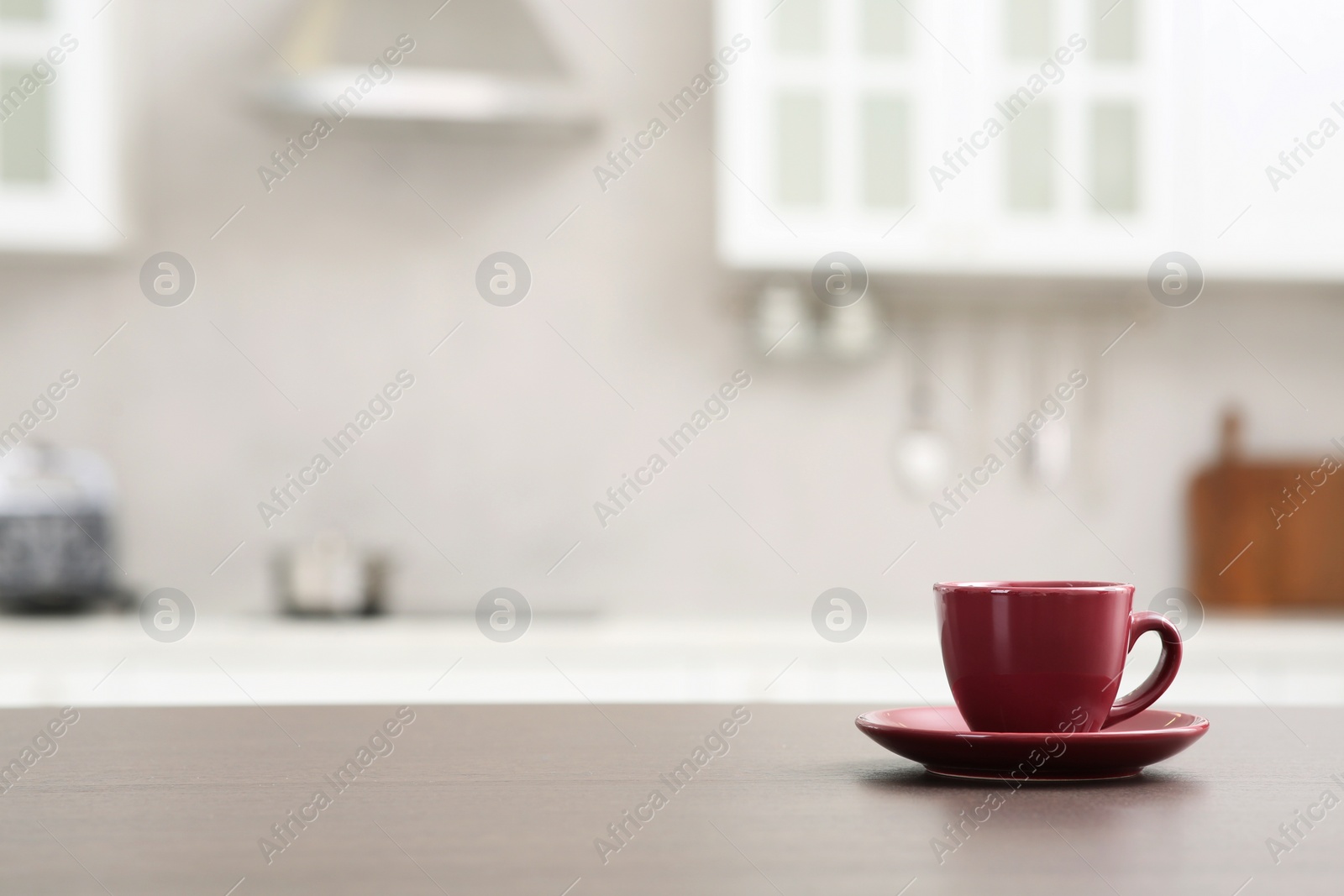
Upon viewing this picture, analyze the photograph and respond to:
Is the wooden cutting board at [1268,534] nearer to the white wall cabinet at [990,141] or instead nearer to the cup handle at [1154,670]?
the white wall cabinet at [990,141]

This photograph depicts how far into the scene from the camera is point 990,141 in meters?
2.19

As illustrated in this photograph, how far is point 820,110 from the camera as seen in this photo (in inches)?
86.8

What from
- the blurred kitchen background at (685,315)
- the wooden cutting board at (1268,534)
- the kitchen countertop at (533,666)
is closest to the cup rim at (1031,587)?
the kitchen countertop at (533,666)

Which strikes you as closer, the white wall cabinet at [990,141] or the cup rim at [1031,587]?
the cup rim at [1031,587]

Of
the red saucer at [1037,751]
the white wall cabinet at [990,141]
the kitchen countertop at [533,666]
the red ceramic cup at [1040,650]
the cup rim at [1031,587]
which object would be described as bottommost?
the kitchen countertop at [533,666]

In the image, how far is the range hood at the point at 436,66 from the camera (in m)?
2.10

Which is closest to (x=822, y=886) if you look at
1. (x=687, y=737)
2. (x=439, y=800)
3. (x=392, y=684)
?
(x=439, y=800)

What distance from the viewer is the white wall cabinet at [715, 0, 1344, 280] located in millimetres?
2186

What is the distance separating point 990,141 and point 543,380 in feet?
3.19

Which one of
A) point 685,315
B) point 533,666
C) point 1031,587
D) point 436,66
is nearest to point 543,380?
point 685,315

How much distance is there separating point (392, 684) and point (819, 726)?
1.36m

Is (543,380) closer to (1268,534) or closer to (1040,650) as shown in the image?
(1268,534)

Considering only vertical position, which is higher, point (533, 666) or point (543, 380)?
point (543, 380)

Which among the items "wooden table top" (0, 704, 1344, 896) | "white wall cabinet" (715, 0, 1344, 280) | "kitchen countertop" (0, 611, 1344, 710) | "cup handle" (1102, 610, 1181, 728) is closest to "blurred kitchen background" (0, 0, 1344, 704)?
"white wall cabinet" (715, 0, 1344, 280)
